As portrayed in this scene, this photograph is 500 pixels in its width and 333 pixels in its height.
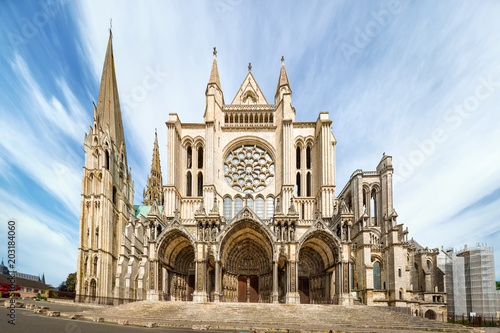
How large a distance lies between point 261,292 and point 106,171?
68.4 ft

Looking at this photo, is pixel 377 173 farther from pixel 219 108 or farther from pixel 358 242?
pixel 219 108

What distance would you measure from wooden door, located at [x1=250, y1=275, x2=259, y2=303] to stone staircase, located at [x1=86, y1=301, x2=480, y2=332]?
657 cm

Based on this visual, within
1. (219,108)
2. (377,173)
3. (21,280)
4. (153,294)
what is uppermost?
(219,108)

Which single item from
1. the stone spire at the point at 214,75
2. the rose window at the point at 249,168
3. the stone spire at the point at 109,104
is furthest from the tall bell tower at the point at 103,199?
the stone spire at the point at 214,75

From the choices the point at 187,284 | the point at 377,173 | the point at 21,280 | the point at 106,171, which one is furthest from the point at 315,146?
the point at 21,280

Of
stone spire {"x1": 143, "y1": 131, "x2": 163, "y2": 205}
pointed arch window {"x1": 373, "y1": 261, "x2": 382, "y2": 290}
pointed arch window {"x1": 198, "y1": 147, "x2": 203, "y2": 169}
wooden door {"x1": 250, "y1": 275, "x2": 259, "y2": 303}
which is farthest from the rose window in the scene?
stone spire {"x1": 143, "y1": 131, "x2": 163, "y2": 205}

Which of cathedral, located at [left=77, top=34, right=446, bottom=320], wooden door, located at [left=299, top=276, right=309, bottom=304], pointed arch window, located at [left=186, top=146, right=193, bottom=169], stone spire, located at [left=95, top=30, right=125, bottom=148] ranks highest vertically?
stone spire, located at [left=95, top=30, right=125, bottom=148]

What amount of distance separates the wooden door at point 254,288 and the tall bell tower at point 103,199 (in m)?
12.3

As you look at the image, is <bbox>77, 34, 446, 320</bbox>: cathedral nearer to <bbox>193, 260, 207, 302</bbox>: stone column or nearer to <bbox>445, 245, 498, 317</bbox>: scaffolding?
<bbox>193, 260, 207, 302</bbox>: stone column

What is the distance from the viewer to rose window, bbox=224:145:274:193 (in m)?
34.2

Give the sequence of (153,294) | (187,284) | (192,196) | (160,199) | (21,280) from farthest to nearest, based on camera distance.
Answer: (160,199), (21,280), (192,196), (187,284), (153,294)

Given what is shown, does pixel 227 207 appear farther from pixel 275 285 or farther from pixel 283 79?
pixel 283 79

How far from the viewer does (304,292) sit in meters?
30.0

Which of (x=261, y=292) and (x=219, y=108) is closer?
(x=261, y=292)
